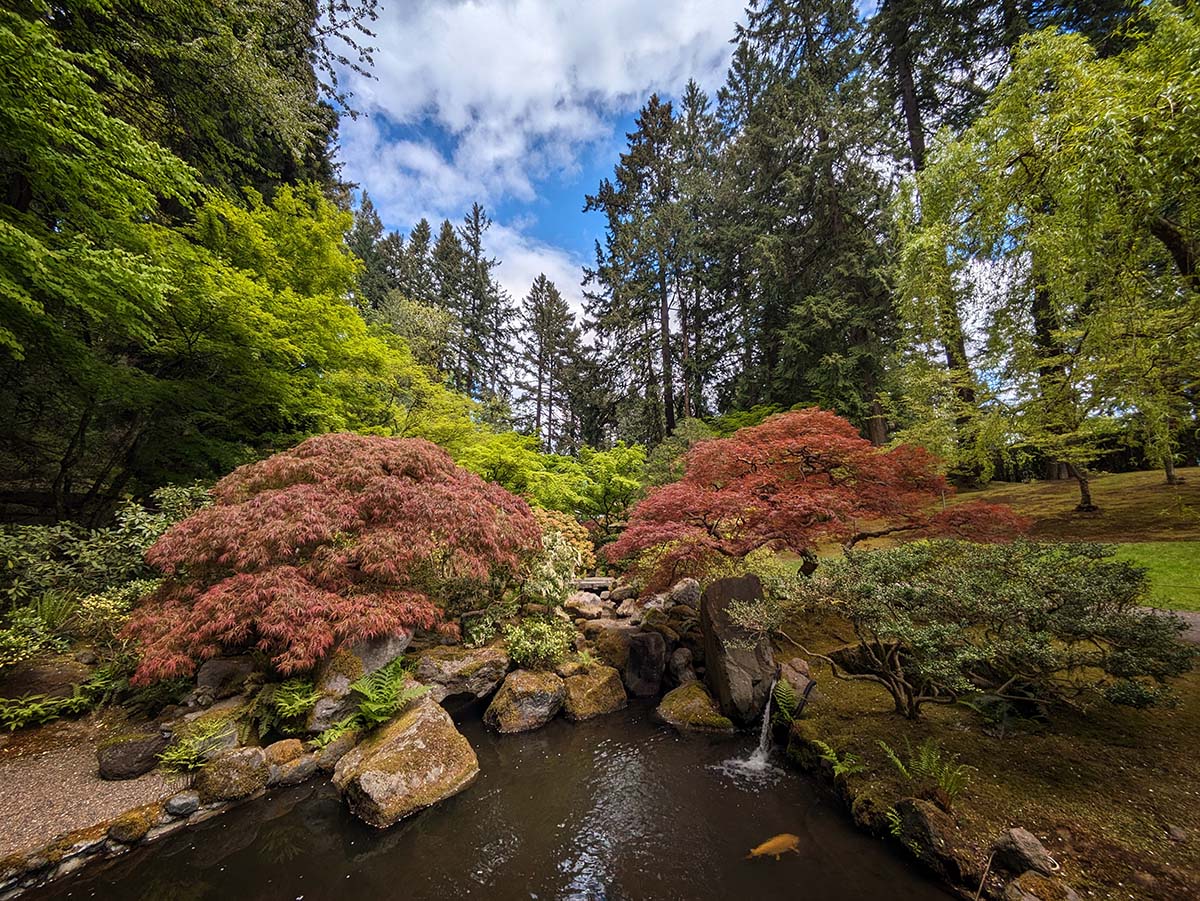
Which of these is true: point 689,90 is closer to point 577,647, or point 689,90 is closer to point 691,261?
point 691,261

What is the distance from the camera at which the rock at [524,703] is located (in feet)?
19.1

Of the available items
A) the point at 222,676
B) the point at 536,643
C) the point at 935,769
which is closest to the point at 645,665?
the point at 536,643

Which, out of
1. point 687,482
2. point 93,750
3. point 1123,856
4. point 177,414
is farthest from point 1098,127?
point 177,414

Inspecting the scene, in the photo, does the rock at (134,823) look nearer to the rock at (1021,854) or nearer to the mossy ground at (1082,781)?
the mossy ground at (1082,781)

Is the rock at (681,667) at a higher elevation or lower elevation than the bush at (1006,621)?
lower

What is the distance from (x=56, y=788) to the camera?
3.89m

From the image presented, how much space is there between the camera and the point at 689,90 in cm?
1884

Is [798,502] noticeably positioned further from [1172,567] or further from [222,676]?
[222,676]

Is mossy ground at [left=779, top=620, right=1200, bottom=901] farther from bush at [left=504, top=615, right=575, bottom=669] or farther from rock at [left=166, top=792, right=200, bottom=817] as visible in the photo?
rock at [left=166, top=792, right=200, bottom=817]

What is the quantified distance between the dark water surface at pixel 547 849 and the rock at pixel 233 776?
0.17 meters

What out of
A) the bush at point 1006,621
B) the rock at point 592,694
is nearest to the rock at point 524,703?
the rock at point 592,694

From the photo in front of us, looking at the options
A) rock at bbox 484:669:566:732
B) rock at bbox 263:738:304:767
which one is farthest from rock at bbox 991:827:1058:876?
rock at bbox 263:738:304:767

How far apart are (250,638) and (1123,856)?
8.32m

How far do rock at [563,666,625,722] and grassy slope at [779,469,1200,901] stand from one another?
8.77ft
